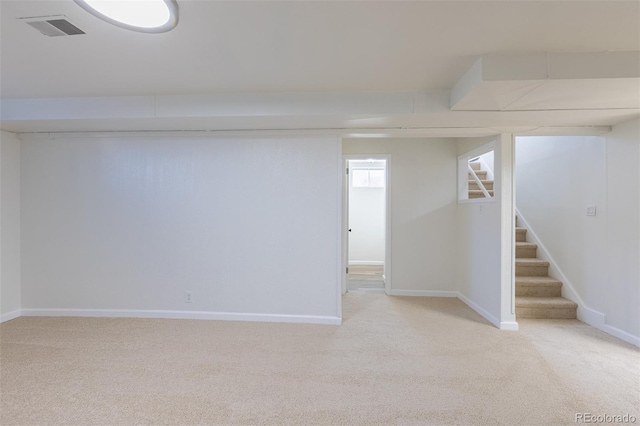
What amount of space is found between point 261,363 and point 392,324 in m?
1.52

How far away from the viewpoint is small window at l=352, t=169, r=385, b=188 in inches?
282

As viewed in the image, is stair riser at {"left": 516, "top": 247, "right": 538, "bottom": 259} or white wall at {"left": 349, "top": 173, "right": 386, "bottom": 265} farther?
white wall at {"left": 349, "top": 173, "right": 386, "bottom": 265}

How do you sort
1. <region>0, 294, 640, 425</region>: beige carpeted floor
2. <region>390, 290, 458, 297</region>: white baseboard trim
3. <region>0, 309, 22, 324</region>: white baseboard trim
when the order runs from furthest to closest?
<region>390, 290, 458, 297</region>: white baseboard trim → <region>0, 309, 22, 324</region>: white baseboard trim → <region>0, 294, 640, 425</region>: beige carpeted floor

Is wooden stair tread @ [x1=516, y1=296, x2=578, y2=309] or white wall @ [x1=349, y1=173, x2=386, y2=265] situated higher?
white wall @ [x1=349, y1=173, x2=386, y2=265]

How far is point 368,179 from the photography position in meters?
7.18

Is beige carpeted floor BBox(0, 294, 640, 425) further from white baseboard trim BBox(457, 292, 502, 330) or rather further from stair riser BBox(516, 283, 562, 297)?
stair riser BBox(516, 283, 562, 297)

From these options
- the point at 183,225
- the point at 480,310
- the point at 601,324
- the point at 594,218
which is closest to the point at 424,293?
the point at 480,310

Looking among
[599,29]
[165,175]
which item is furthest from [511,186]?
[165,175]

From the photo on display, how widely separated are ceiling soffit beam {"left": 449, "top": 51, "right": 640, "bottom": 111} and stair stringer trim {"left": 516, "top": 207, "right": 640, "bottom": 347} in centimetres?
219

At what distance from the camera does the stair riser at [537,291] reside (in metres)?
3.65

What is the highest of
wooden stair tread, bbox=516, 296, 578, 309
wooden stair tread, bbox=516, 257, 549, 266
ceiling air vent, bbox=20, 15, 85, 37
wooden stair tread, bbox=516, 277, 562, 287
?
ceiling air vent, bbox=20, 15, 85, 37

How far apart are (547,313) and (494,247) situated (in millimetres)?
1060

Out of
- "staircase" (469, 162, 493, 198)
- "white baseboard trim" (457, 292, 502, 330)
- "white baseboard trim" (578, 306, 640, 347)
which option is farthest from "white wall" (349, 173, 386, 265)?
"white baseboard trim" (578, 306, 640, 347)

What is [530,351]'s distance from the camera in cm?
263
